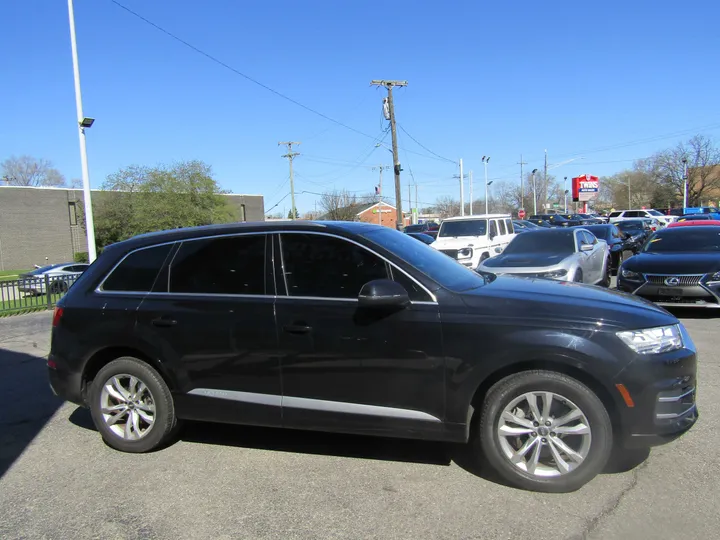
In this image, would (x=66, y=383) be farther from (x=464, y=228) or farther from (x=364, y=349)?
(x=464, y=228)

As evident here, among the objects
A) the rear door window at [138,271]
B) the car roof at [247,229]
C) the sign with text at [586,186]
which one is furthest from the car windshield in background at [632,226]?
the sign with text at [586,186]

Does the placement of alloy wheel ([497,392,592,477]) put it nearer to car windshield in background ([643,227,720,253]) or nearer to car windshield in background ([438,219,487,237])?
car windshield in background ([643,227,720,253])

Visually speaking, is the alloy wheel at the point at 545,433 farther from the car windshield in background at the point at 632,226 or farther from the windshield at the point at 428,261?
the car windshield in background at the point at 632,226

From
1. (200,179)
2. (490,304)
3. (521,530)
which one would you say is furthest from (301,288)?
(200,179)

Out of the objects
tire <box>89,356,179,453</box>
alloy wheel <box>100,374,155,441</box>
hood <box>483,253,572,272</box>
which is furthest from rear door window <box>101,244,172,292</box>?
hood <box>483,253,572,272</box>

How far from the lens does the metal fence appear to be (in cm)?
1045

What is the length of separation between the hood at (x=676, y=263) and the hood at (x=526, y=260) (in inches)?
48.8

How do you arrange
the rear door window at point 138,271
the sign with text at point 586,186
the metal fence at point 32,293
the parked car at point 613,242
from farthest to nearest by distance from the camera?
1. the sign with text at point 586,186
2. the parked car at point 613,242
3. the metal fence at point 32,293
4. the rear door window at point 138,271

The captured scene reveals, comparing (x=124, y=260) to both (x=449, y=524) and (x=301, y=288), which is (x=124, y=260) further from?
(x=449, y=524)

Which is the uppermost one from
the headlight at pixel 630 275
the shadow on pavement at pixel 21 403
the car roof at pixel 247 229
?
the car roof at pixel 247 229

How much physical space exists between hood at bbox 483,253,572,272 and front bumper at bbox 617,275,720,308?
1583 millimetres

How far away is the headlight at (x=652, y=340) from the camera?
10.3ft

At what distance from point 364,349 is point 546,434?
1287 millimetres

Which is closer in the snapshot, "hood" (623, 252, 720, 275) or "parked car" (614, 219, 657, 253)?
"hood" (623, 252, 720, 275)
